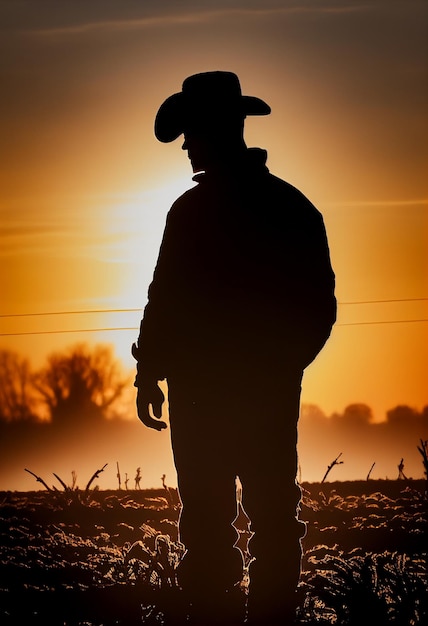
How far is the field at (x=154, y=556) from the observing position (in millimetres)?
6703

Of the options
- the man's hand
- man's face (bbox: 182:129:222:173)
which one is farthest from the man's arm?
man's face (bbox: 182:129:222:173)

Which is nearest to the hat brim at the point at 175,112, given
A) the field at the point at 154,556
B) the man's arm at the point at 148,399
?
the man's arm at the point at 148,399

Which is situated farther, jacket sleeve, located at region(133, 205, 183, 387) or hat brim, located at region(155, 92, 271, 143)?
hat brim, located at region(155, 92, 271, 143)

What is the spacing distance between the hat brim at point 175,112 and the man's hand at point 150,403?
5.13 feet

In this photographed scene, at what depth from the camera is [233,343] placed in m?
6.73

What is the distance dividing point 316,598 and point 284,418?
125 cm

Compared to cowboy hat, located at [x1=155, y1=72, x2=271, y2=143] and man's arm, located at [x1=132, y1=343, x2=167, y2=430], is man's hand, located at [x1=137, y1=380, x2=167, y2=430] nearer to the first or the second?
man's arm, located at [x1=132, y1=343, x2=167, y2=430]

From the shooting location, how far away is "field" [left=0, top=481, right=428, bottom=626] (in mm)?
6703

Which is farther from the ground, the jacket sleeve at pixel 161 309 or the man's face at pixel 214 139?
the man's face at pixel 214 139

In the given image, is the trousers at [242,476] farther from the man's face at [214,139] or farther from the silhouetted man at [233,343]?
the man's face at [214,139]

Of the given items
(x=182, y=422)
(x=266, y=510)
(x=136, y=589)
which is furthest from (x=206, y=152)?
(x=136, y=589)

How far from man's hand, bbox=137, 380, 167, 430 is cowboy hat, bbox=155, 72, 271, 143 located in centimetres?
156

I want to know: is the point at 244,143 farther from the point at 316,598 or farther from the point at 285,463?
the point at 316,598

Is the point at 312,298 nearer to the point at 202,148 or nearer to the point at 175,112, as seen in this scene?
the point at 202,148
